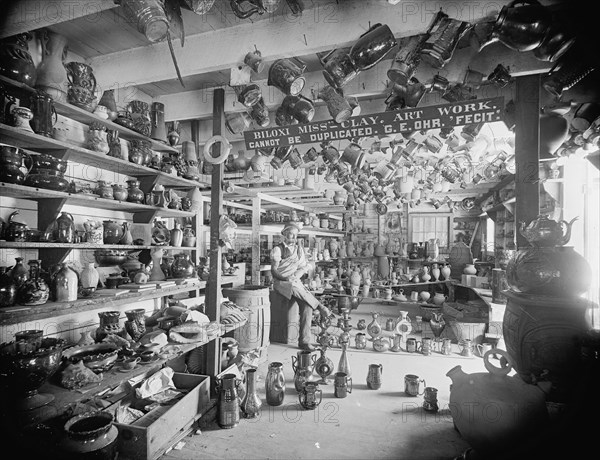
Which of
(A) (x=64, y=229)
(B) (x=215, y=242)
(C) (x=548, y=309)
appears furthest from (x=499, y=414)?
(A) (x=64, y=229)

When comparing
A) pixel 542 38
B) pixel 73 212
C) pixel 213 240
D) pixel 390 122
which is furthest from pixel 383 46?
pixel 73 212

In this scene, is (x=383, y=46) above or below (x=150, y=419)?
above

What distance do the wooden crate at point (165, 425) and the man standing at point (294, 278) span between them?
2.47 metres

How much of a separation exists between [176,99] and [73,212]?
1767 mm

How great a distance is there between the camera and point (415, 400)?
366 cm

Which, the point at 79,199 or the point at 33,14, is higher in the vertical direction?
the point at 33,14

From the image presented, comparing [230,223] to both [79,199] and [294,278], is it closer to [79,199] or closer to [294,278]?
[79,199]

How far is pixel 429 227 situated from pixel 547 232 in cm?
898

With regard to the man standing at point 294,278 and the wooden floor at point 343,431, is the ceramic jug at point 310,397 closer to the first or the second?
the wooden floor at point 343,431

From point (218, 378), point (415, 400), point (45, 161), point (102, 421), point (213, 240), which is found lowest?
point (415, 400)

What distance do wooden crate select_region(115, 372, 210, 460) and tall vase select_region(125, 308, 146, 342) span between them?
599 mm

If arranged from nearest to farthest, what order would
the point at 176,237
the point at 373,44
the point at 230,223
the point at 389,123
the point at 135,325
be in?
the point at 373,44 → the point at 389,123 → the point at 135,325 → the point at 230,223 → the point at 176,237

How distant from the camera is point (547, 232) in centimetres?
283

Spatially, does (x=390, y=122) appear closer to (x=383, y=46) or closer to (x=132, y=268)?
(x=383, y=46)
